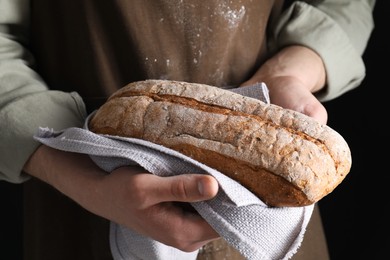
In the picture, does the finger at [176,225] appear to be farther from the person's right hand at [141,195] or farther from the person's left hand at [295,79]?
the person's left hand at [295,79]

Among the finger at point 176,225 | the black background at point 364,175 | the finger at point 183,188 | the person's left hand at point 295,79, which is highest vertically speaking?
the finger at point 183,188

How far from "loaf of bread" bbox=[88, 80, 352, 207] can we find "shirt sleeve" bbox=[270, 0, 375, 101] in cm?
34

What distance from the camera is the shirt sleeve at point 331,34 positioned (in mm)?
1028

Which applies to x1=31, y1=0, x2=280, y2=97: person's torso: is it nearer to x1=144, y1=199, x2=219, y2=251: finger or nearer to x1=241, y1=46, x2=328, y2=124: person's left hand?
x1=241, y1=46, x2=328, y2=124: person's left hand

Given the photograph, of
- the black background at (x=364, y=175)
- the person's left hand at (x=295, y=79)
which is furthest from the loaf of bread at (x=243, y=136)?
the black background at (x=364, y=175)

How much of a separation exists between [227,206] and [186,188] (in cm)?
6

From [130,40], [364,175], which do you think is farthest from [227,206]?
[364,175]

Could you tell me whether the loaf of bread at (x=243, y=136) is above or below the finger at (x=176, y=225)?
above

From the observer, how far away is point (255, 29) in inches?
38.2

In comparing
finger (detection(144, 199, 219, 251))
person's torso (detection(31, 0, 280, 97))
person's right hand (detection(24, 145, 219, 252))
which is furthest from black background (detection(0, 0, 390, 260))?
finger (detection(144, 199, 219, 251))

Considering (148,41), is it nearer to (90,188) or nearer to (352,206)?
(90,188)

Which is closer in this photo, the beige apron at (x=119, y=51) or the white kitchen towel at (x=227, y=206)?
the white kitchen towel at (x=227, y=206)

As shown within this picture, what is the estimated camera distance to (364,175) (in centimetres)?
134

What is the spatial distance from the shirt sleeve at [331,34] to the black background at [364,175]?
19 centimetres
